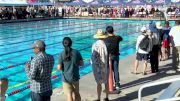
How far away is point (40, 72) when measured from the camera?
489 cm

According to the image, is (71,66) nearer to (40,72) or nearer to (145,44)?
(40,72)

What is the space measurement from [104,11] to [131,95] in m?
32.1

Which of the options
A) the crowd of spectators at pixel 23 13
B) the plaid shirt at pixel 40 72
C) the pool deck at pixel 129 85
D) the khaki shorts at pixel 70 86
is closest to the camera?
the plaid shirt at pixel 40 72

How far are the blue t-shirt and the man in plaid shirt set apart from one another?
696mm

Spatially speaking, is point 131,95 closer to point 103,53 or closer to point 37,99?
point 103,53

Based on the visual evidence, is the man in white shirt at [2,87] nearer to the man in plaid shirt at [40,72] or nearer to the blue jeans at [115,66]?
the man in plaid shirt at [40,72]

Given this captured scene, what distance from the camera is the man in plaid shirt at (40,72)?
4822 millimetres

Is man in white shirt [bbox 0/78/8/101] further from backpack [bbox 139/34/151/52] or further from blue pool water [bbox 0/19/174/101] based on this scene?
backpack [bbox 139/34/151/52]

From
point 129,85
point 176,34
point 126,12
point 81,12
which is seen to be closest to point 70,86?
point 129,85

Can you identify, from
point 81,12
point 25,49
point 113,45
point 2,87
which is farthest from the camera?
point 81,12

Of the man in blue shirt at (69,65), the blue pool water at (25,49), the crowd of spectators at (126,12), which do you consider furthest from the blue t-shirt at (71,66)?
the crowd of spectators at (126,12)

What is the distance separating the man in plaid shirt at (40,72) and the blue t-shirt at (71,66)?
696 mm

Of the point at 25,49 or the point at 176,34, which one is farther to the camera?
the point at 25,49

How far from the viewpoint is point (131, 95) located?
7180mm
